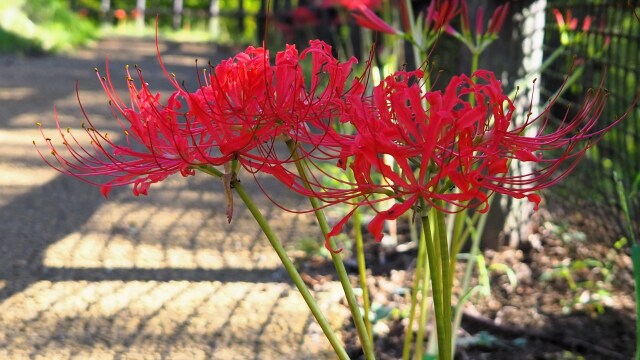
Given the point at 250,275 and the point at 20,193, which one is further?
the point at 20,193

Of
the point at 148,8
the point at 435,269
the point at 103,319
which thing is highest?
the point at 148,8

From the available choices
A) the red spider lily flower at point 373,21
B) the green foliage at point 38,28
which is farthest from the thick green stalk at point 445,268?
the green foliage at point 38,28

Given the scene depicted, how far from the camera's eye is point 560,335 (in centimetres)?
212

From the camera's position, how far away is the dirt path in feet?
6.88

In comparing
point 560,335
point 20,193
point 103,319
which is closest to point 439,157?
point 560,335

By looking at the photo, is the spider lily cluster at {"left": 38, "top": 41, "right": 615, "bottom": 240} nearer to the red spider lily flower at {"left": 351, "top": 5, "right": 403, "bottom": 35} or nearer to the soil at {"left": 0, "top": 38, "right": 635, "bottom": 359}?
the red spider lily flower at {"left": 351, "top": 5, "right": 403, "bottom": 35}

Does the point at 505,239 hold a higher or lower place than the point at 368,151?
lower

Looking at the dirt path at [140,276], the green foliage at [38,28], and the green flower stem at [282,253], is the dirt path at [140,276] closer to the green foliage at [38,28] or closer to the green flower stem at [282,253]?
the green flower stem at [282,253]

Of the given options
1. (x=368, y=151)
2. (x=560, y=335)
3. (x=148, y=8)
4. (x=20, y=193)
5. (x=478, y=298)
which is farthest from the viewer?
(x=148, y=8)

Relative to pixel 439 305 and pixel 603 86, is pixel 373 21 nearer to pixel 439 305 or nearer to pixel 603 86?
pixel 439 305

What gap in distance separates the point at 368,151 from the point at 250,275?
192cm

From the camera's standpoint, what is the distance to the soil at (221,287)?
2092mm

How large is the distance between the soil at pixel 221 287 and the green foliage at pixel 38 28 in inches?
222

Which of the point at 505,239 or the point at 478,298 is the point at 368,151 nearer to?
the point at 478,298
